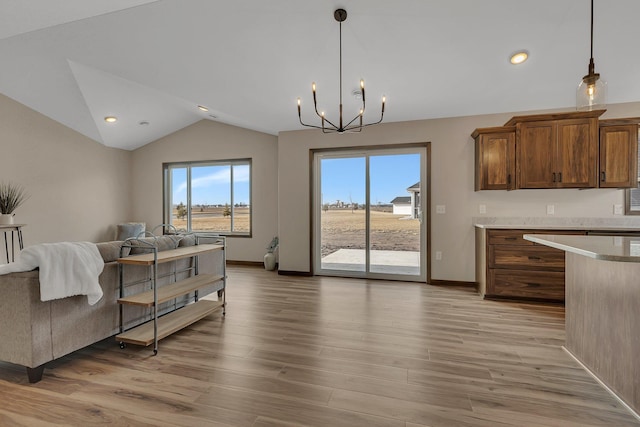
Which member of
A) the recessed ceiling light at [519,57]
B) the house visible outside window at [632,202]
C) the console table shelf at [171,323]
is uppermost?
the recessed ceiling light at [519,57]

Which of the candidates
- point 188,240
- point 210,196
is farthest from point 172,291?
point 210,196

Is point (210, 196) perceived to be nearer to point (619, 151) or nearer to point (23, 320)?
point (23, 320)

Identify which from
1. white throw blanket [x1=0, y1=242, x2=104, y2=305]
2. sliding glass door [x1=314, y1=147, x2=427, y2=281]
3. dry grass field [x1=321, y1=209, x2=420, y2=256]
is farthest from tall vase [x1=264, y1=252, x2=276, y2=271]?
white throw blanket [x1=0, y1=242, x2=104, y2=305]

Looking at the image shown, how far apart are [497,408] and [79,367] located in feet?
9.24

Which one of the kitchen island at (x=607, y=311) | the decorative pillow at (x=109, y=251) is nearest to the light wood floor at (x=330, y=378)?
the kitchen island at (x=607, y=311)

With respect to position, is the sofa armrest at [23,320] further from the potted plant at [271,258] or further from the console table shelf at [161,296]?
the potted plant at [271,258]

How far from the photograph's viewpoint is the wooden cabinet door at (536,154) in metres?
3.69

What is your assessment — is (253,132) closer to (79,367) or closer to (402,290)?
(402,290)

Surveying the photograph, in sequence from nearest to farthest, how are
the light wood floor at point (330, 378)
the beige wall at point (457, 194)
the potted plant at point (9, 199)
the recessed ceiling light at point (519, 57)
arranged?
the light wood floor at point (330, 378) < the recessed ceiling light at point (519, 57) < the beige wall at point (457, 194) < the potted plant at point (9, 199)

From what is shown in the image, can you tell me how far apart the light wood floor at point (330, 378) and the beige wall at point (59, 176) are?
3913 mm

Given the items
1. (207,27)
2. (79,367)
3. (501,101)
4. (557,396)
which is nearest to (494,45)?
(501,101)

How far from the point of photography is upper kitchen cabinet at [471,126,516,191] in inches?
153

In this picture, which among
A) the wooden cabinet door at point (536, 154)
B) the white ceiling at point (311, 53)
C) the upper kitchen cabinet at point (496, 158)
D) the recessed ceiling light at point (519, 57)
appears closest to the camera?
the white ceiling at point (311, 53)

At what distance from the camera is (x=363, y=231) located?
5000mm
